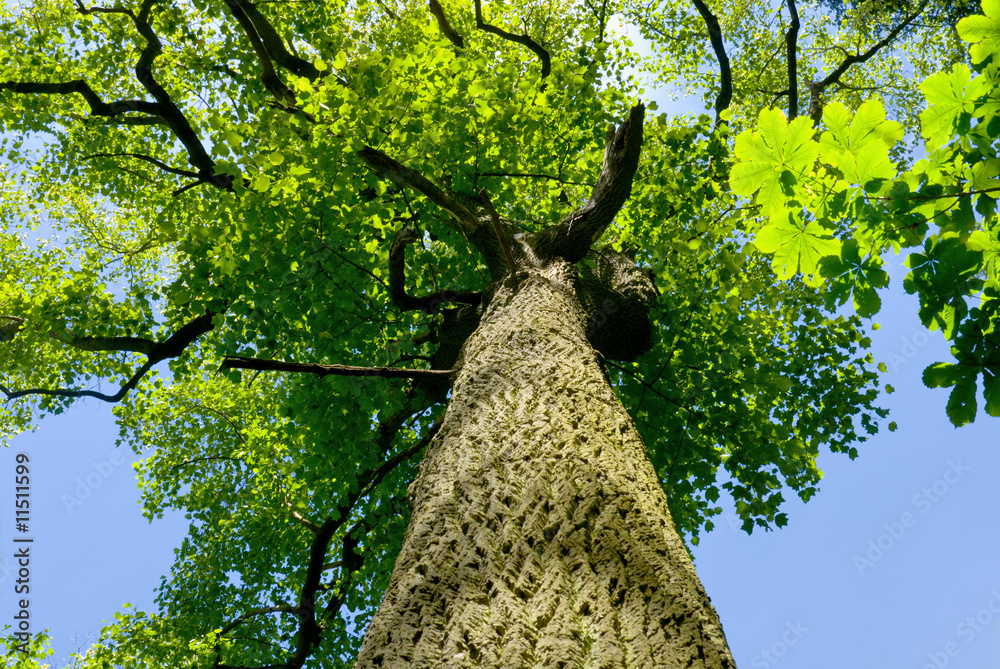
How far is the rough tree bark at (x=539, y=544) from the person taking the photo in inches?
65.7

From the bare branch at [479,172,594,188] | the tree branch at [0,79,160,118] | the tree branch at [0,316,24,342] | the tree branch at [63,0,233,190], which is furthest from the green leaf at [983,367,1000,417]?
the tree branch at [0,316,24,342]

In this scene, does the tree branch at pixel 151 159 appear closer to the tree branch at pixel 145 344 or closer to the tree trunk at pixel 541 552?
→ the tree branch at pixel 145 344

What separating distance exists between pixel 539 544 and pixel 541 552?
0.03 m

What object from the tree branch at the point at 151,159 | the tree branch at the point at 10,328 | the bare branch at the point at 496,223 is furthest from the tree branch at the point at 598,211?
the tree branch at the point at 10,328

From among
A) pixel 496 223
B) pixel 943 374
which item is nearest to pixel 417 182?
pixel 496 223

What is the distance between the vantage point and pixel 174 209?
9.38 metres

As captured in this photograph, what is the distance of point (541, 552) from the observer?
1958 mm

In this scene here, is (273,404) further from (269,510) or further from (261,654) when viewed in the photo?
(261,654)

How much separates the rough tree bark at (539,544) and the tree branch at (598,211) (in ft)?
6.49

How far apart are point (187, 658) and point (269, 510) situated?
217 cm

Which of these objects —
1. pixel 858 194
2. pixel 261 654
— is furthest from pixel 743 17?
pixel 261 654

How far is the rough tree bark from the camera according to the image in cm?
167

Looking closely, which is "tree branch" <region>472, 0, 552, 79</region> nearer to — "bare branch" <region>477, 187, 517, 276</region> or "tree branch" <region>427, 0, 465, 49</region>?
"tree branch" <region>427, 0, 465, 49</region>

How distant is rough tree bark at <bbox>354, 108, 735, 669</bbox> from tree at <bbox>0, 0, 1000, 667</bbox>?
11 millimetres
